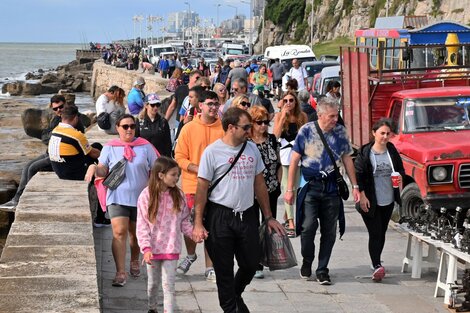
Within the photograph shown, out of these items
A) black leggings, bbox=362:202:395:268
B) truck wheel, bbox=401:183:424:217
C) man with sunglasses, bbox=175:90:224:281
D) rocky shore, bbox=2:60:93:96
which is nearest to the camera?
man with sunglasses, bbox=175:90:224:281

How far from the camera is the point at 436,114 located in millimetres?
13492

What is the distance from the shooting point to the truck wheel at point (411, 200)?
41.3ft

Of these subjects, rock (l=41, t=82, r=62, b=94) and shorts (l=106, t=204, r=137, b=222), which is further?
rock (l=41, t=82, r=62, b=94)

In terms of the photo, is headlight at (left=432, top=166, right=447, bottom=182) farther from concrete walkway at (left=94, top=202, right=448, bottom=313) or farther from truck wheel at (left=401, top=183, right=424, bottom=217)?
concrete walkway at (left=94, top=202, right=448, bottom=313)

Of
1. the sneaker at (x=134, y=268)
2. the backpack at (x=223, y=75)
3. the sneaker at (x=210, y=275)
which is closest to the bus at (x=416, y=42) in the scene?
the backpack at (x=223, y=75)

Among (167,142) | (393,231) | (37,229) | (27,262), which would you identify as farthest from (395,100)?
(27,262)

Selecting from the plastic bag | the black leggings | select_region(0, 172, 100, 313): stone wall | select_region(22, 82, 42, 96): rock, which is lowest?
select_region(22, 82, 42, 96): rock

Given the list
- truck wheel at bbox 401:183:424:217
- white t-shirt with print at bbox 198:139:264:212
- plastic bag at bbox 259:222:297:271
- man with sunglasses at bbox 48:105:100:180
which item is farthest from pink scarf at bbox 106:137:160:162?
truck wheel at bbox 401:183:424:217

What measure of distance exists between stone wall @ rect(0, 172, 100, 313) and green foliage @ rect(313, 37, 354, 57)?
7282 centimetres

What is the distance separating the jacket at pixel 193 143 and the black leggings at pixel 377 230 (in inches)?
71.9

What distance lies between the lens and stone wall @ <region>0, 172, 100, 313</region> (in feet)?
19.3

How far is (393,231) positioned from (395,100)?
2221mm

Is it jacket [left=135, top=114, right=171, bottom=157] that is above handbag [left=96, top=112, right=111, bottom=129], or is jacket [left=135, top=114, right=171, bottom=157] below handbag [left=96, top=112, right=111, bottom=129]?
above

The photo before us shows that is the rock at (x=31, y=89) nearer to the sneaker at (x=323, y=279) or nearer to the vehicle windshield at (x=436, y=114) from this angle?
the vehicle windshield at (x=436, y=114)
